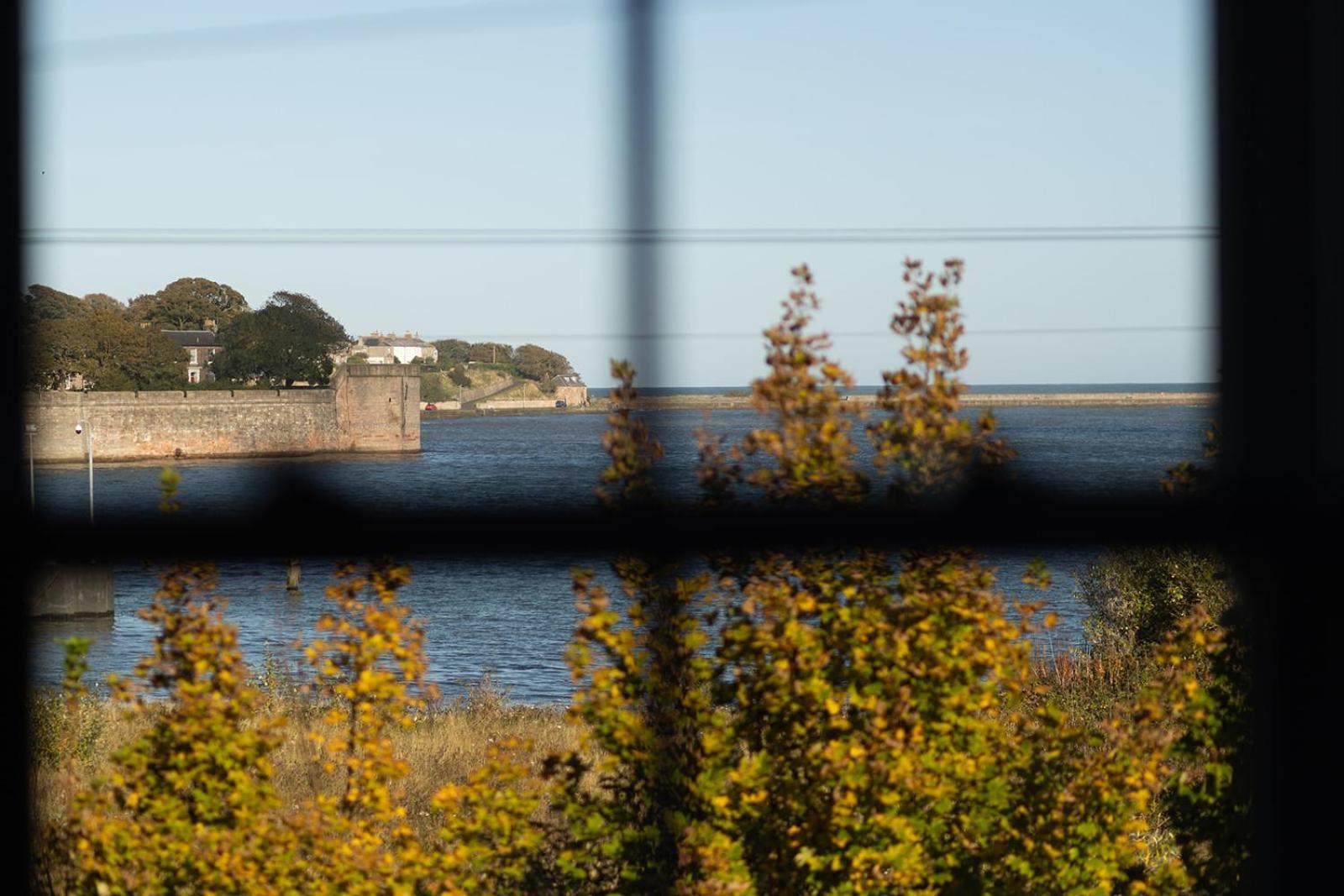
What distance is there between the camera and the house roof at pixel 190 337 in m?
1.33

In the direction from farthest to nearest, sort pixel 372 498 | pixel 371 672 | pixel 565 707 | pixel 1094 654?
pixel 1094 654 → pixel 565 707 → pixel 371 672 → pixel 372 498

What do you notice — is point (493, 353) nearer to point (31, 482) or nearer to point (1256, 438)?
point (31, 482)

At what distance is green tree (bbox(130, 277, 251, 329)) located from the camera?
129cm

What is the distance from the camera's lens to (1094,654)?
A: 1878 millimetres

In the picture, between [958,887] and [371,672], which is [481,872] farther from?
[958,887]

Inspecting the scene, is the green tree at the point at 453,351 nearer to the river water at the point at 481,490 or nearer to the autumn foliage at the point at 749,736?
the river water at the point at 481,490

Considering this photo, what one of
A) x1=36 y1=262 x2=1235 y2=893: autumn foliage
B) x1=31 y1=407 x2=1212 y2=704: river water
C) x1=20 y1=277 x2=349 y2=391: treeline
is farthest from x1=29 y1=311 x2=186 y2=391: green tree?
x1=36 y1=262 x2=1235 y2=893: autumn foliage

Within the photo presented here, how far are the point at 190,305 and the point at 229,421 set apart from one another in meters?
0.13

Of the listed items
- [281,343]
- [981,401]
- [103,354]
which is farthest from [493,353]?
[981,401]

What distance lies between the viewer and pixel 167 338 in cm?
134

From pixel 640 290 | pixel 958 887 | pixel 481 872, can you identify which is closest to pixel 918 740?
pixel 958 887

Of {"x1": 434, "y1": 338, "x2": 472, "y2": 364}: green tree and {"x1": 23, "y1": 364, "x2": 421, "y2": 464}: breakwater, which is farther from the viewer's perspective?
{"x1": 434, "y1": 338, "x2": 472, "y2": 364}: green tree

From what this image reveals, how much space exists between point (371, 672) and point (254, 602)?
20cm

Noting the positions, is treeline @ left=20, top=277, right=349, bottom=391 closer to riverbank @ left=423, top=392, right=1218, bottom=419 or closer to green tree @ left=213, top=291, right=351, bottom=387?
green tree @ left=213, top=291, right=351, bottom=387
